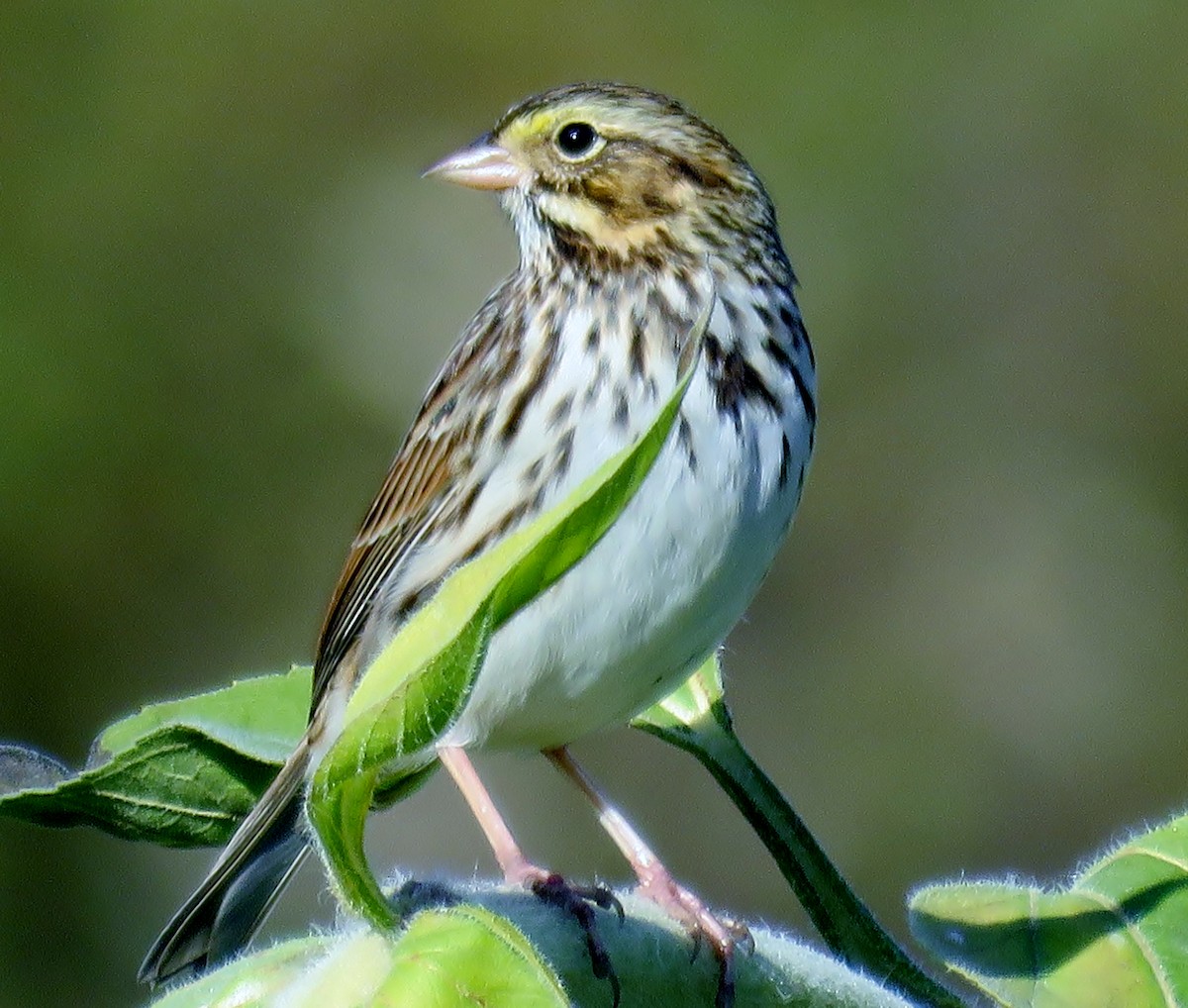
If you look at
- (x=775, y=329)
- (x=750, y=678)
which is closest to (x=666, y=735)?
(x=775, y=329)

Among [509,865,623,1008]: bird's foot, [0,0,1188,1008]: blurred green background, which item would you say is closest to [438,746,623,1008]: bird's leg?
[509,865,623,1008]: bird's foot

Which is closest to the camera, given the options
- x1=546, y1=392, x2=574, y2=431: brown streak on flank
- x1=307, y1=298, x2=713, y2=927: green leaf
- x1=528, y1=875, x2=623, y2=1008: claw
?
x1=307, y1=298, x2=713, y2=927: green leaf

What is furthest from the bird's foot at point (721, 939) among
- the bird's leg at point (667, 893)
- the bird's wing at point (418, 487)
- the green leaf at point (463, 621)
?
the bird's wing at point (418, 487)

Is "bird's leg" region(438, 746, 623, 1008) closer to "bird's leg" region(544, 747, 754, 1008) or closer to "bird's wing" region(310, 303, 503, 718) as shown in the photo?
"bird's leg" region(544, 747, 754, 1008)

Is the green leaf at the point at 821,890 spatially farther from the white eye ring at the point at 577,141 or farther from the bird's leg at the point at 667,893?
the white eye ring at the point at 577,141

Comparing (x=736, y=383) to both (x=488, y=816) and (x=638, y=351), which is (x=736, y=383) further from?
(x=488, y=816)

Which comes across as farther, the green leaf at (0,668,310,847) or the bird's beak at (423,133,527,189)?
the bird's beak at (423,133,527,189)

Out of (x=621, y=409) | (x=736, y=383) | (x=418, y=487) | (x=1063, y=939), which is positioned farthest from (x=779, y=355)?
(x=1063, y=939)

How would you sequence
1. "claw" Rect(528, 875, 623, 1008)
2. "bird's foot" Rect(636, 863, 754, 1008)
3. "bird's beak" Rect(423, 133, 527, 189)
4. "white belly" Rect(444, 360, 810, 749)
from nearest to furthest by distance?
"claw" Rect(528, 875, 623, 1008)
"bird's foot" Rect(636, 863, 754, 1008)
"white belly" Rect(444, 360, 810, 749)
"bird's beak" Rect(423, 133, 527, 189)
